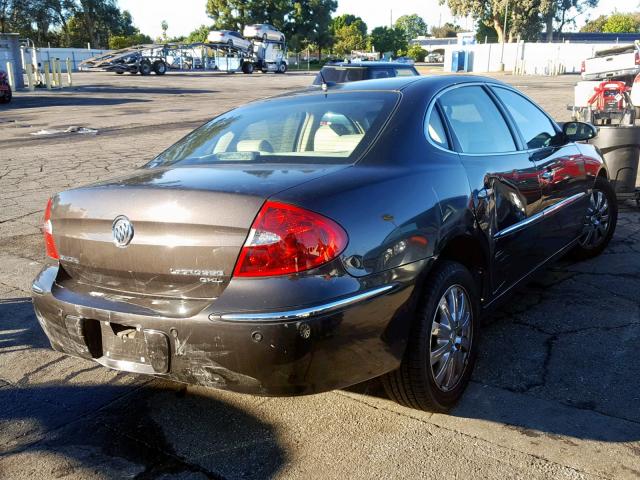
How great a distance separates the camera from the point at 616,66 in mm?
15547

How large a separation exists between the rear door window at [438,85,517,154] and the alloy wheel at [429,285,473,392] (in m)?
0.83

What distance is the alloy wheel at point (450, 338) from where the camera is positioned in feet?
9.79

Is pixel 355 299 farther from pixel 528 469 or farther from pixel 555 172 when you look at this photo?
pixel 555 172

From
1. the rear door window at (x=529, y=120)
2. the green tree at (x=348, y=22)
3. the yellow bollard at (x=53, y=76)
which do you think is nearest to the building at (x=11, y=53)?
the yellow bollard at (x=53, y=76)

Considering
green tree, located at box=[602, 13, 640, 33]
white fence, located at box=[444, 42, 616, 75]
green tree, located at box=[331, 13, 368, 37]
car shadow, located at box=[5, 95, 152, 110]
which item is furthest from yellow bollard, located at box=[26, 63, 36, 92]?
green tree, located at box=[602, 13, 640, 33]

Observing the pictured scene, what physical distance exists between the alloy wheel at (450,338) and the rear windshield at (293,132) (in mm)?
828

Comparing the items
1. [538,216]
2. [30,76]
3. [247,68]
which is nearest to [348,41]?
[247,68]

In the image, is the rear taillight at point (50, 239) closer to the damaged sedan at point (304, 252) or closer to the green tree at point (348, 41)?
the damaged sedan at point (304, 252)

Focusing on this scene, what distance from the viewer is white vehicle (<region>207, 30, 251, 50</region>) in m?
49.8

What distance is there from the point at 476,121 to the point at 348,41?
8785 cm

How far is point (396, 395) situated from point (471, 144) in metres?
1.46

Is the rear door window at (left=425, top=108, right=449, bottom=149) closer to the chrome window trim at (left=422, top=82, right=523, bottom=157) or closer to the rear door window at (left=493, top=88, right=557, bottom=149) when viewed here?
the chrome window trim at (left=422, top=82, right=523, bottom=157)

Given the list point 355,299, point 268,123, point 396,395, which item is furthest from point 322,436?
point 268,123

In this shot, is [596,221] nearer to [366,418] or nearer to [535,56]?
[366,418]
